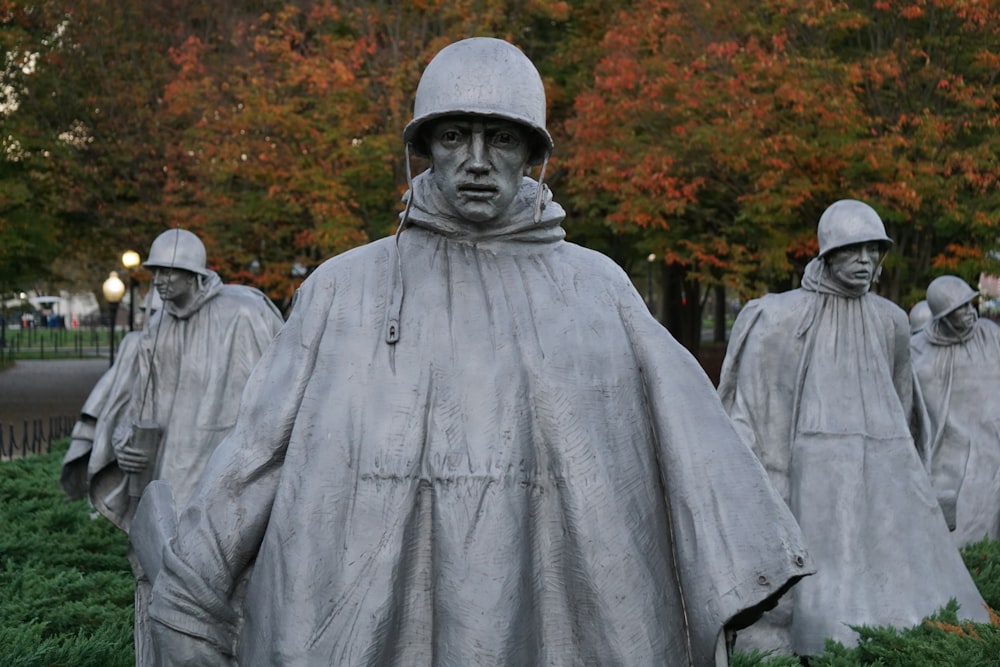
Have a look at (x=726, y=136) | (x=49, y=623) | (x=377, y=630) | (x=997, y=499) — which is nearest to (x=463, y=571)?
(x=377, y=630)

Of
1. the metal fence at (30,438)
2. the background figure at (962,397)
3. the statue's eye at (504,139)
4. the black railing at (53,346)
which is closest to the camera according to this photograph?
the statue's eye at (504,139)

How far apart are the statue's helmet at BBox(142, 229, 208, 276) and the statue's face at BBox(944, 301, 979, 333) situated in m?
6.86

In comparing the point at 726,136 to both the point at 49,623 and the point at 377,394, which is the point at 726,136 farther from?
the point at 377,394

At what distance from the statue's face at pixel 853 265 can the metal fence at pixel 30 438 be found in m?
11.6

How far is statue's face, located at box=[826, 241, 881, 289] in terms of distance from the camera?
1122 centimetres

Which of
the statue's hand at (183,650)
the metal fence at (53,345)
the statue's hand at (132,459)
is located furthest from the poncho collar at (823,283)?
the metal fence at (53,345)

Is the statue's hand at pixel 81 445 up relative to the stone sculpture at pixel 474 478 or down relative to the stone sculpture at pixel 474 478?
down

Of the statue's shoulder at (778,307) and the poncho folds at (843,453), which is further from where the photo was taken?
the statue's shoulder at (778,307)

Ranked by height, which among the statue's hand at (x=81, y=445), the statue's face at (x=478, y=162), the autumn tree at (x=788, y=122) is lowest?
the statue's hand at (x=81, y=445)

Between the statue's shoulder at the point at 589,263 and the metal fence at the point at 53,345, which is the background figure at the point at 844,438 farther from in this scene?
the metal fence at the point at 53,345

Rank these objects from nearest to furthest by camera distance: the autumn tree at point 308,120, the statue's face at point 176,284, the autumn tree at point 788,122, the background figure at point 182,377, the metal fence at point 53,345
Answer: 1. the background figure at point 182,377
2. the statue's face at point 176,284
3. the autumn tree at point 788,122
4. the autumn tree at point 308,120
5. the metal fence at point 53,345

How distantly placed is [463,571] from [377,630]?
0.24 metres

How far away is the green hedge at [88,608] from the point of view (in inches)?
350

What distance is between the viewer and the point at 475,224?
4273mm
